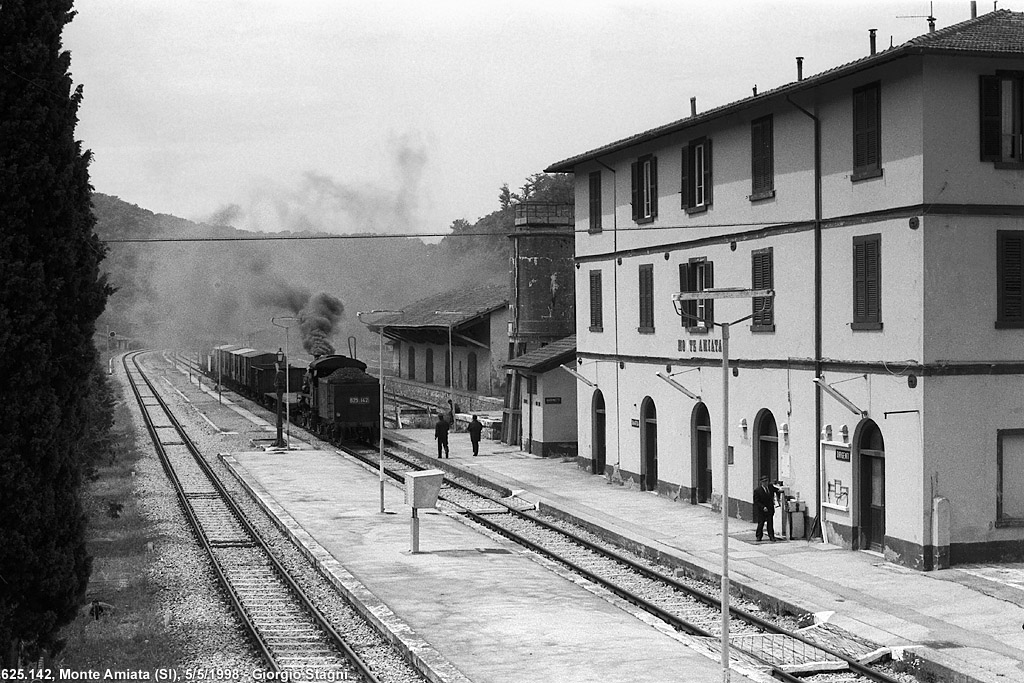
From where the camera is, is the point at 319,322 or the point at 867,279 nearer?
the point at 867,279

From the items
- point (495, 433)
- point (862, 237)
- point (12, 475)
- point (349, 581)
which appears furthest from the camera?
point (495, 433)

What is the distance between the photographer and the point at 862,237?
2170cm

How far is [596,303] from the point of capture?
34.8 metres

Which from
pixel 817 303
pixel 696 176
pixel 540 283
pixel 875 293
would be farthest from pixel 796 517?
pixel 540 283

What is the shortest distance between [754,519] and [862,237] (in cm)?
690

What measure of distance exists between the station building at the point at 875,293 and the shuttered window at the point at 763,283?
0.06 m

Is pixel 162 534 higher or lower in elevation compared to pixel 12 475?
lower

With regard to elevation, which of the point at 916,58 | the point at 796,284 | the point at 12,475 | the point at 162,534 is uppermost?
the point at 916,58

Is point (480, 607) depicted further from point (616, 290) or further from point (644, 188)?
point (616, 290)

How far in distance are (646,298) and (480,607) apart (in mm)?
14308

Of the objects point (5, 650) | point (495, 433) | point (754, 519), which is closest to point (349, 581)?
point (5, 650)

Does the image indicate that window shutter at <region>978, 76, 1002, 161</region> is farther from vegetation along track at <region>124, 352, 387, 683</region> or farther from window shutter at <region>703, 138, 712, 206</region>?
vegetation along track at <region>124, 352, 387, 683</region>

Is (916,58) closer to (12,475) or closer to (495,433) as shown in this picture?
(12,475)

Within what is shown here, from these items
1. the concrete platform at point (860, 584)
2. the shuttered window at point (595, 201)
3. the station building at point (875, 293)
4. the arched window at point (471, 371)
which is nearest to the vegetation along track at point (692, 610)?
the concrete platform at point (860, 584)
